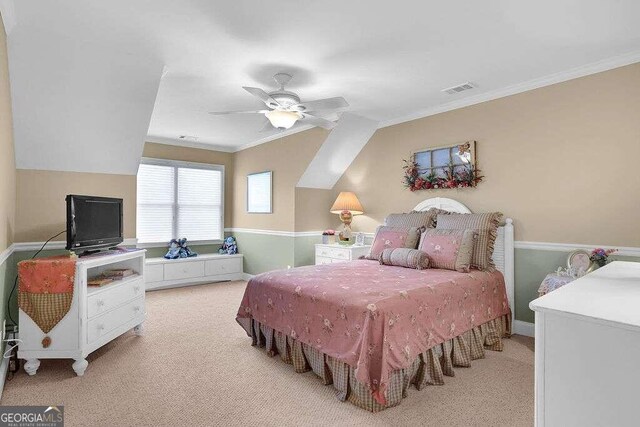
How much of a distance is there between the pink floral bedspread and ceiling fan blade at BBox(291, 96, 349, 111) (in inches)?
57.8

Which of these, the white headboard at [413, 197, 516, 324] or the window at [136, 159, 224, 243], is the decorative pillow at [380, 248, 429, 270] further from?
the window at [136, 159, 224, 243]

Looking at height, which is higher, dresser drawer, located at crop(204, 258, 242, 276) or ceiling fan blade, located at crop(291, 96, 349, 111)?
ceiling fan blade, located at crop(291, 96, 349, 111)

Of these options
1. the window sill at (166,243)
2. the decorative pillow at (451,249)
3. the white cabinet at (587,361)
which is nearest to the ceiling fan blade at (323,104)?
the decorative pillow at (451,249)

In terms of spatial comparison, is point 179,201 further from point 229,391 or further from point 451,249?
point 451,249

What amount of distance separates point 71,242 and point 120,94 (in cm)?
141

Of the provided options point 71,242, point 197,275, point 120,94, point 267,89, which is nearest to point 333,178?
point 267,89

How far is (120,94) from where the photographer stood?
3.20 m

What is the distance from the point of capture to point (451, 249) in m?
3.15

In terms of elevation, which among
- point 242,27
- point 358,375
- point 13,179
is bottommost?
point 358,375

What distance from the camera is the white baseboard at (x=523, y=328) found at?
3.33 metres

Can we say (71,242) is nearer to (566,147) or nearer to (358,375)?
(358,375)

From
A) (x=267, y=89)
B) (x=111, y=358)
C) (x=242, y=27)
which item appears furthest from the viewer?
(x=267, y=89)

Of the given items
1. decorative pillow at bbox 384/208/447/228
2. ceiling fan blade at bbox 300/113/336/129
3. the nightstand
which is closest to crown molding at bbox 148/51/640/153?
decorative pillow at bbox 384/208/447/228

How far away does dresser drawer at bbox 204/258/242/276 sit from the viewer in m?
5.84
